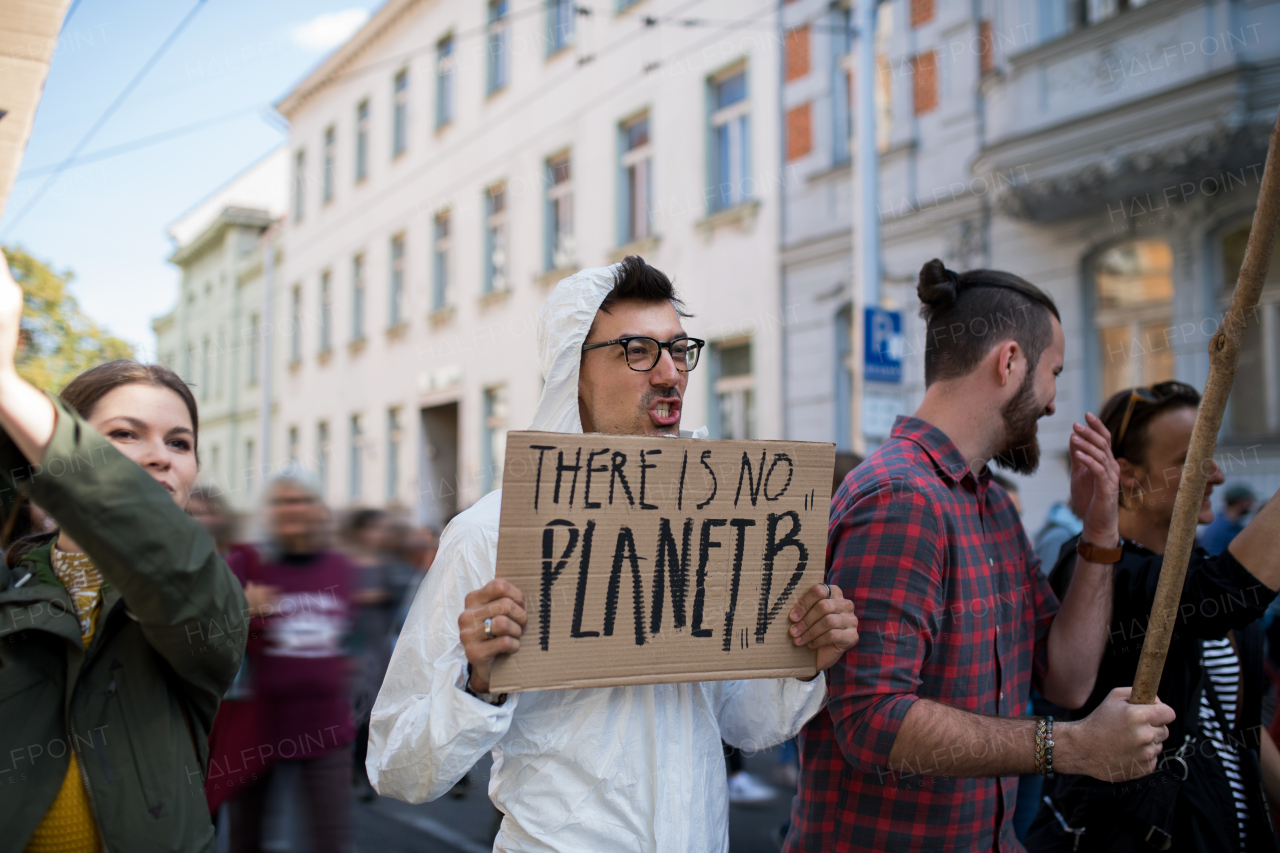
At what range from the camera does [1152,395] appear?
8.52 ft

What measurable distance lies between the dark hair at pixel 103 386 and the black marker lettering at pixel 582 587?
0.79 m

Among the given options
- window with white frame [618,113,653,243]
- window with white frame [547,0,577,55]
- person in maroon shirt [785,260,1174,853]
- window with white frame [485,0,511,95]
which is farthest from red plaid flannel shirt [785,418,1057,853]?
window with white frame [485,0,511,95]

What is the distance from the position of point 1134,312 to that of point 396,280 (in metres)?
15.2

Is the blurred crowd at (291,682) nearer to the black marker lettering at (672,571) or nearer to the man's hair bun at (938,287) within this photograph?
the black marker lettering at (672,571)

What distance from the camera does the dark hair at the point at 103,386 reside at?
184 cm

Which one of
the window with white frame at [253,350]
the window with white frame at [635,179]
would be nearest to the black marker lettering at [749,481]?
the window with white frame at [635,179]

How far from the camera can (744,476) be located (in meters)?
1.84

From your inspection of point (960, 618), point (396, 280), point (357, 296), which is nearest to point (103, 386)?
point (960, 618)

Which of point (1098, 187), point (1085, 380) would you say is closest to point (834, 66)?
point (1098, 187)

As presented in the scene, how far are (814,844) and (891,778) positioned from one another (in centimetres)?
25

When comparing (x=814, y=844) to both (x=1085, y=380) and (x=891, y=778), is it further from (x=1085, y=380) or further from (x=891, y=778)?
(x=1085, y=380)

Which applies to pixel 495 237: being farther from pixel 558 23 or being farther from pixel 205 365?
pixel 205 365

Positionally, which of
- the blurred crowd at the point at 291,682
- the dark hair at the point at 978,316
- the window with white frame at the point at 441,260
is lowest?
the blurred crowd at the point at 291,682

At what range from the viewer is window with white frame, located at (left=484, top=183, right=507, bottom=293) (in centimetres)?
1694
